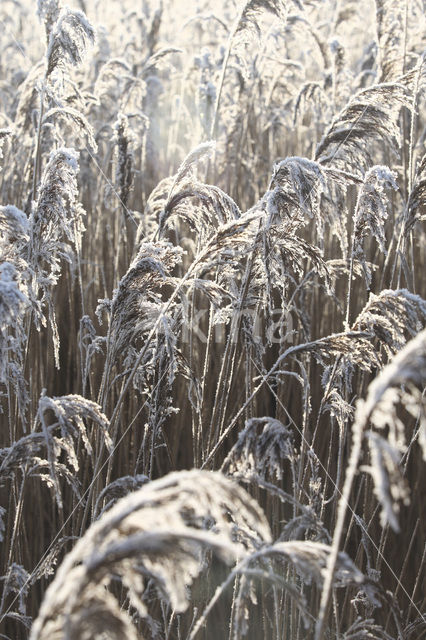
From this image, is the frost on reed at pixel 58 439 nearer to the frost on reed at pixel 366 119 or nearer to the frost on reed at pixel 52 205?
the frost on reed at pixel 52 205

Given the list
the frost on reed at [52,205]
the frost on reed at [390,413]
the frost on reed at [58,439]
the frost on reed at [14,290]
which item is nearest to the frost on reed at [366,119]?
the frost on reed at [52,205]

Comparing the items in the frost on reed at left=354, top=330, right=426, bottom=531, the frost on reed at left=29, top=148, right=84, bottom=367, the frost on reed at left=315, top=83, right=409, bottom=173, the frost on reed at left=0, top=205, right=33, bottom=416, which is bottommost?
the frost on reed at left=354, top=330, right=426, bottom=531

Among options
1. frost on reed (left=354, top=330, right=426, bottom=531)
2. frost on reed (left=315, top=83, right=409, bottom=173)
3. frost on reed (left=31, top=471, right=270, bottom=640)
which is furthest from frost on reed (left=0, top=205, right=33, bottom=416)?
frost on reed (left=315, top=83, right=409, bottom=173)

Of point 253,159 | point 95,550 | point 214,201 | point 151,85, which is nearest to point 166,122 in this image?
point 151,85

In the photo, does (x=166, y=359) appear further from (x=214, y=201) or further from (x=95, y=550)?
(x=95, y=550)

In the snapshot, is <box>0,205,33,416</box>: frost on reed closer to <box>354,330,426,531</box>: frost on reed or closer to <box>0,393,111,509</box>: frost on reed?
<box>0,393,111,509</box>: frost on reed

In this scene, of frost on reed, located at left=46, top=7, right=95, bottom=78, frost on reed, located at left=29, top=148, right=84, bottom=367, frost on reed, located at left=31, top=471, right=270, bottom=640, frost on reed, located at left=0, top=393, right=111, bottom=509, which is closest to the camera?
frost on reed, located at left=31, top=471, right=270, bottom=640

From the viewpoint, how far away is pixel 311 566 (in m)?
1.00

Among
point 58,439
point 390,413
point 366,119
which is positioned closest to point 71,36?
point 366,119

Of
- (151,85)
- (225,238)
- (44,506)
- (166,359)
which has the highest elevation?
(151,85)

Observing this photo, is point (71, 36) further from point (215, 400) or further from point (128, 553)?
point (128, 553)

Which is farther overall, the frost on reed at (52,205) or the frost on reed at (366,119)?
the frost on reed at (366,119)

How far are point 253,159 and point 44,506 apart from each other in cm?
228

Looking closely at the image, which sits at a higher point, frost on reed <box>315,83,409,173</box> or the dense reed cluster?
frost on reed <box>315,83,409,173</box>
